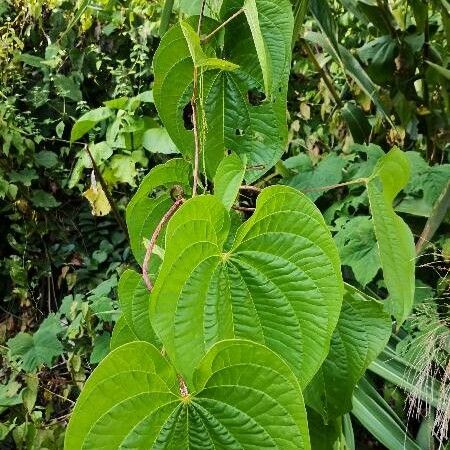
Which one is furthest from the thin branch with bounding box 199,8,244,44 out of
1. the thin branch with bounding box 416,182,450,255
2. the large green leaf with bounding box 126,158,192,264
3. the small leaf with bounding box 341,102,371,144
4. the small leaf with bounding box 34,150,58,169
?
the small leaf with bounding box 34,150,58,169

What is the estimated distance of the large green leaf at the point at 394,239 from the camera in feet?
1.82

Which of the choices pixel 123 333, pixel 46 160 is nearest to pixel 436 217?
pixel 123 333

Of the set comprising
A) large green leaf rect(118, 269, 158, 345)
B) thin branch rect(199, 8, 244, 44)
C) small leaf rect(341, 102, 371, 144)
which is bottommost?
small leaf rect(341, 102, 371, 144)

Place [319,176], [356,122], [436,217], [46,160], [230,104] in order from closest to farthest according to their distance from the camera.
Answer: [230,104] → [436,217] → [319,176] → [356,122] → [46,160]

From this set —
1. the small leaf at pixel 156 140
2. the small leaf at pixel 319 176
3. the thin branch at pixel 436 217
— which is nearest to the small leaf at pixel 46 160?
the small leaf at pixel 156 140

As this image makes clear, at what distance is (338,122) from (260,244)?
5.26ft

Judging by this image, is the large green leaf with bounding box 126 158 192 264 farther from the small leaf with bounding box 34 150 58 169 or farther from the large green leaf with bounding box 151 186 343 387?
the small leaf with bounding box 34 150 58 169

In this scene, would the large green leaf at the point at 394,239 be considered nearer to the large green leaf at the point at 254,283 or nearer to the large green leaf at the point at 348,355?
the large green leaf at the point at 348,355

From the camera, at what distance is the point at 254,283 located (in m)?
0.45

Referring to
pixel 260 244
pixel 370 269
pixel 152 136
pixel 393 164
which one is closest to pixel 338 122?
pixel 152 136

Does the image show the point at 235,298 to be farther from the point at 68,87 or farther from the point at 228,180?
the point at 68,87

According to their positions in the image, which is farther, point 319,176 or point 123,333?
point 319,176

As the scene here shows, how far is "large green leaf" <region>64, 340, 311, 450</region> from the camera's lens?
14.7 inches

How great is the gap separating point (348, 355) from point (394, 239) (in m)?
0.11
